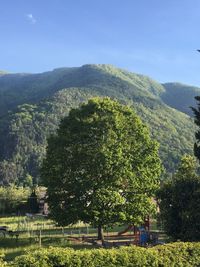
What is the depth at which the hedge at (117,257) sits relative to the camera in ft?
60.6

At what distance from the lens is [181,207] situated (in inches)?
1104

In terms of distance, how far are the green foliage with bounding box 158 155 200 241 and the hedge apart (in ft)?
13.0

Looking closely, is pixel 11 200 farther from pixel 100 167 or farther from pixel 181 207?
pixel 181 207

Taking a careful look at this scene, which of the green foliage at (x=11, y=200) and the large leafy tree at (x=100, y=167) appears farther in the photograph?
the green foliage at (x=11, y=200)

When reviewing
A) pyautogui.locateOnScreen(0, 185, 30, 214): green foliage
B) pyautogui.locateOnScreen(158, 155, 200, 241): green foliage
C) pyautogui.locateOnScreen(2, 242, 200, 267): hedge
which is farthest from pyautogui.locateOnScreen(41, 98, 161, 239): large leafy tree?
pyautogui.locateOnScreen(0, 185, 30, 214): green foliage

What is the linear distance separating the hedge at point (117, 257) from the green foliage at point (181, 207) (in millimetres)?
3965

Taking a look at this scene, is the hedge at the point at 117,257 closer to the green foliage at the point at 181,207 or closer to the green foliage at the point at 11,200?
the green foliage at the point at 181,207

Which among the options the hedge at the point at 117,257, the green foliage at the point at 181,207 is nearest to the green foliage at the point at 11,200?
the green foliage at the point at 181,207

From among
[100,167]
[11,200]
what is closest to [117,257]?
[100,167]

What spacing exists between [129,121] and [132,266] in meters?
18.2

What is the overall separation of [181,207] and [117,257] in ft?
30.0

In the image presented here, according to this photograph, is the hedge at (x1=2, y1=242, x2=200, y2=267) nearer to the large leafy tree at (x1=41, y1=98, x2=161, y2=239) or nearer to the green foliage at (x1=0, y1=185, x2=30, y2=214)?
the large leafy tree at (x1=41, y1=98, x2=161, y2=239)

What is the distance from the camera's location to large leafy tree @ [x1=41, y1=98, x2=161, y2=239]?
111 ft

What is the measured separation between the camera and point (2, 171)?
196m
